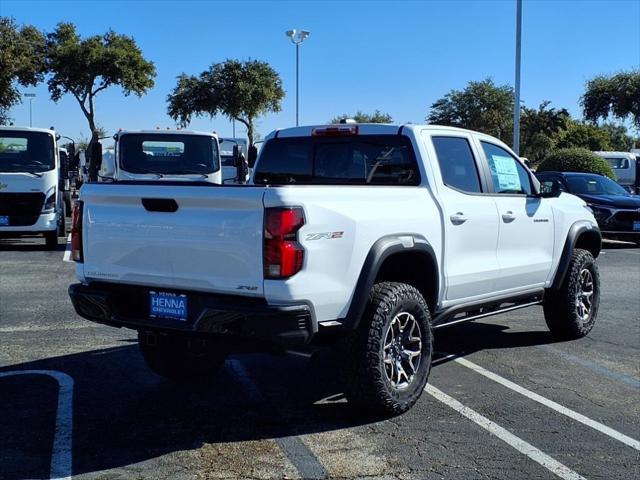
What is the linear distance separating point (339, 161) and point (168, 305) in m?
2.12

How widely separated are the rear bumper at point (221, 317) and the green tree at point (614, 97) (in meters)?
46.9

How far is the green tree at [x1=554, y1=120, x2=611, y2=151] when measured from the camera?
2162 inches

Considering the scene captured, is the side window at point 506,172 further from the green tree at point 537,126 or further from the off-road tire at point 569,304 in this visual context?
the green tree at point 537,126

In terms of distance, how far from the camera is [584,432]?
16.1 ft

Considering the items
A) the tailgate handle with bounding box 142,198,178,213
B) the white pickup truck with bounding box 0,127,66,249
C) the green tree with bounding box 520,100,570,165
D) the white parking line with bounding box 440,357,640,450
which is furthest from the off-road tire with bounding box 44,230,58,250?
the green tree with bounding box 520,100,570,165

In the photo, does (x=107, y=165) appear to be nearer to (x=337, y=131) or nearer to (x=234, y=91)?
(x=337, y=131)

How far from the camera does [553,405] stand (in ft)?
17.9

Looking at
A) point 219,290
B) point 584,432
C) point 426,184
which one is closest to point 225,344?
point 219,290

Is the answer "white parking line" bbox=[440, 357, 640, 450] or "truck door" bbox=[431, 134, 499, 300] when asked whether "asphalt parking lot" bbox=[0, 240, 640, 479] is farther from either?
"truck door" bbox=[431, 134, 499, 300]

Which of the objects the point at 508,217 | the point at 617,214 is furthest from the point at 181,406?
the point at 617,214

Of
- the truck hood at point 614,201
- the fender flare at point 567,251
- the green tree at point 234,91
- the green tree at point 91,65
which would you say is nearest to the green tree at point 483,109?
the green tree at point 234,91

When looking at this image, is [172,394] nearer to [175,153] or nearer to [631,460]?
[631,460]

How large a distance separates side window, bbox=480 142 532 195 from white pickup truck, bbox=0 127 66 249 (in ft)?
34.3

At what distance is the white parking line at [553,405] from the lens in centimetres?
481
